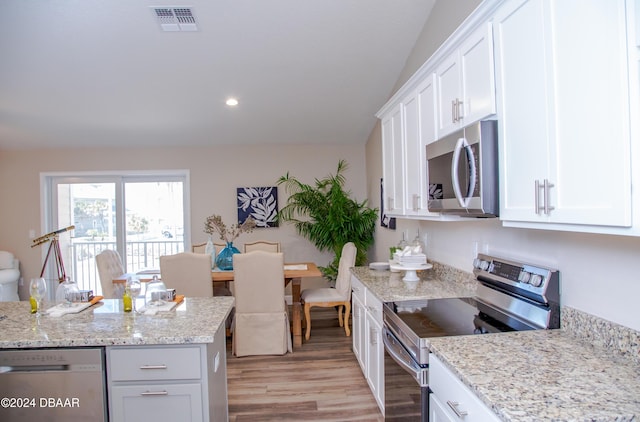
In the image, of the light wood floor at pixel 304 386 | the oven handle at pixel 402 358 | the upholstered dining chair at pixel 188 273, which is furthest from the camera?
the upholstered dining chair at pixel 188 273

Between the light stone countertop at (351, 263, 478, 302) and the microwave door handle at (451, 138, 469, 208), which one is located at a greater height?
the microwave door handle at (451, 138, 469, 208)

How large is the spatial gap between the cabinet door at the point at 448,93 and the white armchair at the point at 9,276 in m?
5.89

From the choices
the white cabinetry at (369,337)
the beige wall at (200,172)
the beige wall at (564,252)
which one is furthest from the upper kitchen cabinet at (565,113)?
the beige wall at (200,172)

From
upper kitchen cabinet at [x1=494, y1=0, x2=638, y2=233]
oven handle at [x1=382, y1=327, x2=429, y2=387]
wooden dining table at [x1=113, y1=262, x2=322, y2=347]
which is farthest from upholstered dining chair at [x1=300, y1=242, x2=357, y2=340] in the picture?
upper kitchen cabinet at [x1=494, y1=0, x2=638, y2=233]

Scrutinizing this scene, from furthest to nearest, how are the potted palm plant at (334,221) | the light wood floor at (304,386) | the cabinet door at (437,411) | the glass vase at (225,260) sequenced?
the potted palm plant at (334,221) < the glass vase at (225,260) < the light wood floor at (304,386) < the cabinet door at (437,411)

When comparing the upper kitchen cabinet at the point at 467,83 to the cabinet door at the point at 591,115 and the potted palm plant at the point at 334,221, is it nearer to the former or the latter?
the cabinet door at the point at 591,115

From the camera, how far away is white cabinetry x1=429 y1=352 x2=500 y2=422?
1.14 metres

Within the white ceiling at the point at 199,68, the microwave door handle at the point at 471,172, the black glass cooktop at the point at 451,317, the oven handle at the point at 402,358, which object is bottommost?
the oven handle at the point at 402,358

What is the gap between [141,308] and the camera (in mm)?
2047

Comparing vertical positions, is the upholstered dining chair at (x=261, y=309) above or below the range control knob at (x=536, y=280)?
below

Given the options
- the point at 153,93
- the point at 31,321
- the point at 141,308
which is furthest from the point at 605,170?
the point at 153,93

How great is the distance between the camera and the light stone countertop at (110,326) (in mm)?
1632

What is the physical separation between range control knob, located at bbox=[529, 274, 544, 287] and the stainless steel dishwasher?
1.91 meters

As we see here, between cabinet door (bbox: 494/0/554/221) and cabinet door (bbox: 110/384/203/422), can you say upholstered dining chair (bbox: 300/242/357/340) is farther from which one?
cabinet door (bbox: 494/0/554/221)
